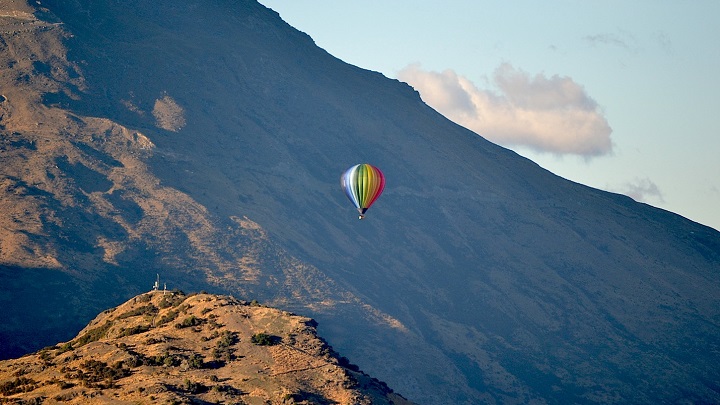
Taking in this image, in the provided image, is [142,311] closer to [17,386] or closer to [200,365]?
[200,365]

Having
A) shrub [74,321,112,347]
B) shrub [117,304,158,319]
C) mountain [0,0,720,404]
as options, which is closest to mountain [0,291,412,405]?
shrub [74,321,112,347]

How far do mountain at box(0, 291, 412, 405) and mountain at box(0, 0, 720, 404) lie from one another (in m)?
47.9

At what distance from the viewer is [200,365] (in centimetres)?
6375

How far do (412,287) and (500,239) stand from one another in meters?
26.0

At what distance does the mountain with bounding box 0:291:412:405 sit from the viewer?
59.9 meters

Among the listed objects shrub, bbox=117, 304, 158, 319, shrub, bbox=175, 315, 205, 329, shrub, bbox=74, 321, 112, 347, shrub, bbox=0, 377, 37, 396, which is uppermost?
shrub, bbox=175, 315, 205, 329

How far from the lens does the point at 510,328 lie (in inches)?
6211

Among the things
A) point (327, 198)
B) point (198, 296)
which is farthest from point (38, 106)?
point (198, 296)

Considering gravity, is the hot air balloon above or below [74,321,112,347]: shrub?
above

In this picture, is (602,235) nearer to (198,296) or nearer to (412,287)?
(412,287)

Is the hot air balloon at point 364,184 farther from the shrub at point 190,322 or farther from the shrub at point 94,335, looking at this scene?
the shrub at point 190,322

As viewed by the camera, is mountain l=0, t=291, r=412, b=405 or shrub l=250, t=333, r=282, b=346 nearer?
mountain l=0, t=291, r=412, b=405

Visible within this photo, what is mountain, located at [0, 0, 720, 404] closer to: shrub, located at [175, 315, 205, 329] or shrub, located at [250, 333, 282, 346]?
shrub, located at [175, 315, 205, 329]

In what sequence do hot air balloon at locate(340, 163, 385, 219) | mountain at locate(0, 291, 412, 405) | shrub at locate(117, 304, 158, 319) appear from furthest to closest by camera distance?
hot air balloon at locate(340, 163, 385, 219)
shrub at locate(117, 304, 158, 319)
mountain at locate(0, 291, 412, 405)
